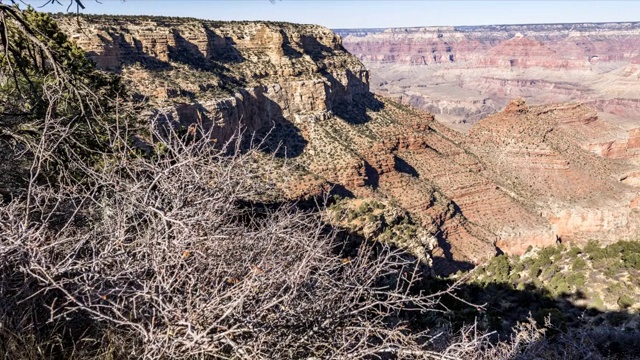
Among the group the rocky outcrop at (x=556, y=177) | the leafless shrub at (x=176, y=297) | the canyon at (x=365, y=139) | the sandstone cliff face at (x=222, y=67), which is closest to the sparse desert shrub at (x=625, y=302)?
the canyon at (x=365, y=139)

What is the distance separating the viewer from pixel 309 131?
34.2 meters

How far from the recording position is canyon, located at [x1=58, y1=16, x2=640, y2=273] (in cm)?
2711

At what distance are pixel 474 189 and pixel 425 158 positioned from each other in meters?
5.47

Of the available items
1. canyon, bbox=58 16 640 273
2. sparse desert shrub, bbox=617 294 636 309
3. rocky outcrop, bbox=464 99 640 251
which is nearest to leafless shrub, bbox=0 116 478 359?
sparse desert shrub, bbox=617 294 636 309

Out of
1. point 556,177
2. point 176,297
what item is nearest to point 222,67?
point 176,297

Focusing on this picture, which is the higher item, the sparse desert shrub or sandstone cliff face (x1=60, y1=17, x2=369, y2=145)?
sandstone cliff face (x1=60, y1=17, x2=369, y2=145)

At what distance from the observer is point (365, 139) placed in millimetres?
36156

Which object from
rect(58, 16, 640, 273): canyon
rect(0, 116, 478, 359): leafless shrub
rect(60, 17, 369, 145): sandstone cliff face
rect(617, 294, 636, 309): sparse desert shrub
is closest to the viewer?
rect(0, 116, 478, 359): leafless shrub

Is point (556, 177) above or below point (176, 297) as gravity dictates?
below

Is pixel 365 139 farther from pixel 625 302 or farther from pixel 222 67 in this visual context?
pixel 625 302

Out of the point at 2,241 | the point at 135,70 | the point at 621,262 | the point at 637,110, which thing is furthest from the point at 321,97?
the point at 637,110

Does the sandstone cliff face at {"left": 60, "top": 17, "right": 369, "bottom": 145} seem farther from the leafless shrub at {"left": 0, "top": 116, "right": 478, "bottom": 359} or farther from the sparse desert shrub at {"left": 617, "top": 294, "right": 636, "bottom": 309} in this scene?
the sparse desert shrub at {"left": 617, "top": 294, "right": 636, "bottom": 309}

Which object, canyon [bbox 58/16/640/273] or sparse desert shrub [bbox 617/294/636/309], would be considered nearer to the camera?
sparse desert shrub [bbox 617/294/636/309]

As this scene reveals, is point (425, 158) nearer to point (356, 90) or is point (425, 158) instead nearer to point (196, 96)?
point (356, 90)
